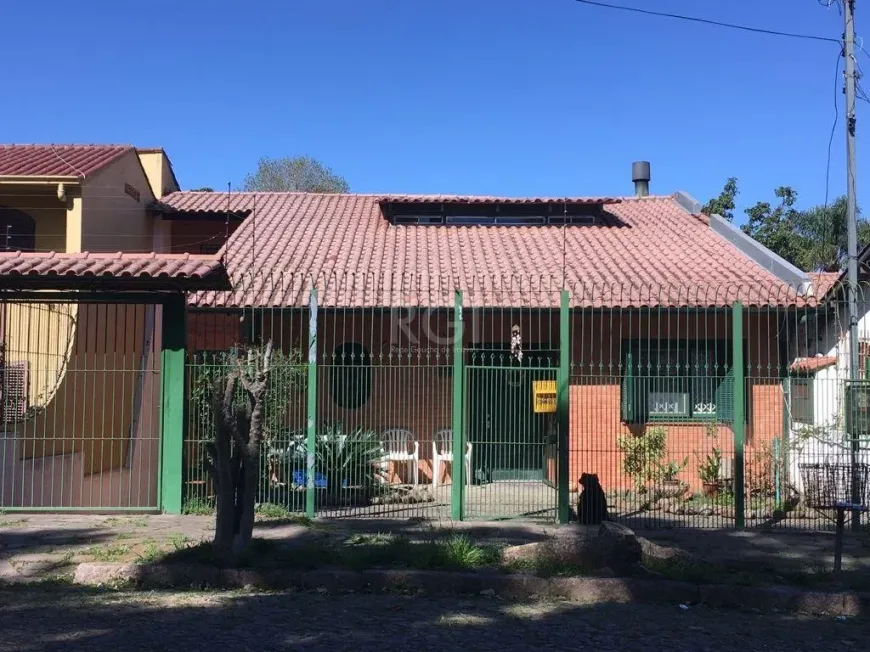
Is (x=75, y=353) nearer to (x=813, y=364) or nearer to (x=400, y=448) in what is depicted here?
(x=400, y=448)

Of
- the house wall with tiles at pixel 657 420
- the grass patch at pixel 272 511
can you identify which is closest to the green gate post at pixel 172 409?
the grass patch at pixel 272 511

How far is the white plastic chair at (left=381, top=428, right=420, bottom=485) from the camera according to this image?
11.1m

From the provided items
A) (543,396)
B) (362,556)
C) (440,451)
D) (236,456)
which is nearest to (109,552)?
(236,456)

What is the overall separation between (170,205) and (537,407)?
10.8 metres

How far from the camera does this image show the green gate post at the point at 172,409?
9.76m

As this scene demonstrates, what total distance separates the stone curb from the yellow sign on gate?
11.8 feet

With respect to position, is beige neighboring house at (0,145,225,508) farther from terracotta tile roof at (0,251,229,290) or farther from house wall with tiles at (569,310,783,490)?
house wall with tiles at (569,310,783,490)

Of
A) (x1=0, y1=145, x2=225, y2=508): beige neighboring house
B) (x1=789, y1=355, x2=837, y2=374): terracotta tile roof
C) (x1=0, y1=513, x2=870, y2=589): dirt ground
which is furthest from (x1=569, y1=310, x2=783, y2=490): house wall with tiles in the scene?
(x1=0, y1=145, x2=225, y2=508): beige neighboring house

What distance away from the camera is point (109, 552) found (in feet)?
25.5

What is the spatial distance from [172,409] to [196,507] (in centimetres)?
121

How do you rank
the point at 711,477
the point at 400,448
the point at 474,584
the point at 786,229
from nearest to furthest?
the point at 474,584, the point at 711,477, the point at 400,448, the point at 786,229

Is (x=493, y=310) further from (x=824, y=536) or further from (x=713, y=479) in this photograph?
(x=824, y=536)

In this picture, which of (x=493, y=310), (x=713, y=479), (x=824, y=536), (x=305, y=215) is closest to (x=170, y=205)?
(x=305, y=215)

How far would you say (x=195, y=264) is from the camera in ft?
30.8
